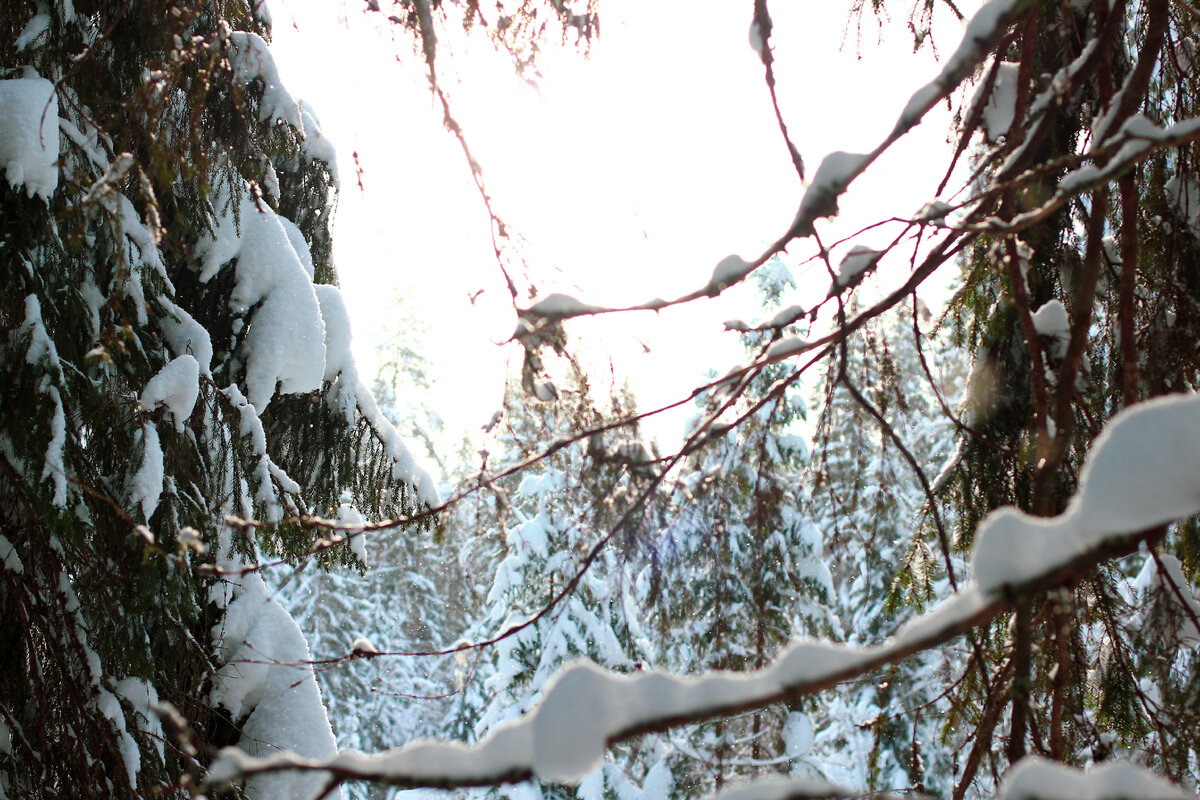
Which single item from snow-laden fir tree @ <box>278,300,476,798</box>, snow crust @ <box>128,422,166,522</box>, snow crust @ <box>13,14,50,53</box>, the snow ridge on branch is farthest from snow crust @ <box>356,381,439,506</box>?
snow-laden fir tree @ <box>278,300,476,798</box>

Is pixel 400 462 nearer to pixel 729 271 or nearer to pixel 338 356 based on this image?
pixel 338 356

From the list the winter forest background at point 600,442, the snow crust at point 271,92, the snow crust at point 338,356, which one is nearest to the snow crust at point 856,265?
the winter forest background at point 600,442

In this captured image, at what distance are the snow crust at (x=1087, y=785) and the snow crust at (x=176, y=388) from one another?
9.19 feet

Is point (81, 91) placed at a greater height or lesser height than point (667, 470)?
greater

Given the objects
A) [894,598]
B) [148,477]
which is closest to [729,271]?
[894,598]

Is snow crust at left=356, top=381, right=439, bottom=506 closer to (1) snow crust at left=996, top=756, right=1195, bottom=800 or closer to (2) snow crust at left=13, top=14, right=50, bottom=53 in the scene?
(2) snow crust at left=13, top=14, right=50, bottom=53

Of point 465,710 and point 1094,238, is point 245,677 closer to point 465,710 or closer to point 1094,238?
point 1094,238

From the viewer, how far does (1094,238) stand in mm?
1495

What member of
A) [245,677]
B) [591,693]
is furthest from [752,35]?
[245,677]

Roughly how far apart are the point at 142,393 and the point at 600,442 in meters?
1.89

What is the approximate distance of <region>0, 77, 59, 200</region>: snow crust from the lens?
88.7 inches

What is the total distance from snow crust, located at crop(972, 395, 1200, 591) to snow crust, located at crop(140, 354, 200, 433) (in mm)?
2733

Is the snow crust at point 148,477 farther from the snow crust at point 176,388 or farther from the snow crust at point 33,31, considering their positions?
the snow crust at point 33,31

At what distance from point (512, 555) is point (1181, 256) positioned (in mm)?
8855
